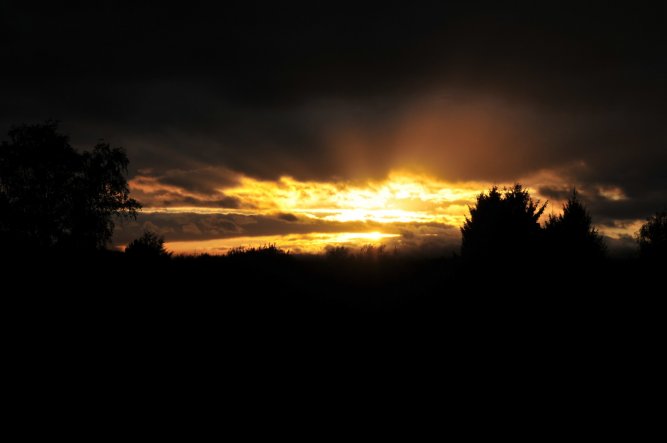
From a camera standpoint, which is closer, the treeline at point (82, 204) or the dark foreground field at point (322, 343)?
the dark foreground field at point (322, 343)

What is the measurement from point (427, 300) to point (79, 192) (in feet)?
114

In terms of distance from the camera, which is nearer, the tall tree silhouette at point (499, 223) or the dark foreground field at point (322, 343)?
the dark foreground field at point (322, 343)

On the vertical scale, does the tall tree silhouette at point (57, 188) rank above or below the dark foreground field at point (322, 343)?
above

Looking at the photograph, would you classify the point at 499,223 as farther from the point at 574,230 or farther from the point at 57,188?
the point at 57,188

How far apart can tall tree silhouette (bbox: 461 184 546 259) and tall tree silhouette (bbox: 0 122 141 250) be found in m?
30.5

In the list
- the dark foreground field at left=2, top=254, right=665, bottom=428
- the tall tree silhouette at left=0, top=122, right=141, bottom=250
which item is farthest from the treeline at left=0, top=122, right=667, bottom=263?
the dark foreground field at left=2, top=254, right=665, bottom=428

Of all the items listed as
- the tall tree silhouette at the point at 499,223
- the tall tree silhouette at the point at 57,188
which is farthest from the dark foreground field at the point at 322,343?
the tall tree silhouette at the point at 57,188

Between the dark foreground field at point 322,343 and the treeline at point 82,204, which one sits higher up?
the treeline at point 82,204

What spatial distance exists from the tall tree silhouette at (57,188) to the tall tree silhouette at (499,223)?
99.9ft

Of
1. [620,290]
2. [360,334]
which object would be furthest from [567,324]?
[360,334]

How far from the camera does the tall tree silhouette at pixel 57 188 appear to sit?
38875mm

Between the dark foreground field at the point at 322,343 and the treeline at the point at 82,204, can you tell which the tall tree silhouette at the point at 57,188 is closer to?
the treeline at the point at 82,204

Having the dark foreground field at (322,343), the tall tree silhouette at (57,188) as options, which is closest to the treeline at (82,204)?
the tall tree silhouette at (57,188)

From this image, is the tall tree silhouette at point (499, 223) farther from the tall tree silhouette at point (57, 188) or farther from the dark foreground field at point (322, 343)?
the tall tree silhouette at point (57, 188)
